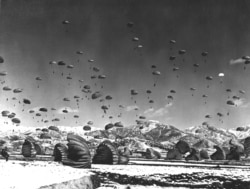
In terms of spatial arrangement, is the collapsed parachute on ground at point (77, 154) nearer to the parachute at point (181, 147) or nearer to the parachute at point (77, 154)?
the parachute at point (77, 154)

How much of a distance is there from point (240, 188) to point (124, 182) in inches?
446

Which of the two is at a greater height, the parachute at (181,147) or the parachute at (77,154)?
the parachute at (181,147)

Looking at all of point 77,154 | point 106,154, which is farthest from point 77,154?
point 106,154

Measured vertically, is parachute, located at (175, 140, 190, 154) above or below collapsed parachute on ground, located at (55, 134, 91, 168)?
above

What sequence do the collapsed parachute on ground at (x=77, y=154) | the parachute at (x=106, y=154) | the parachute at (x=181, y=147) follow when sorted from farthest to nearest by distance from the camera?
the parachute at (x=181, y=147) < the parachute at (x=106, y=154) < the collapsed parachute on ground at (x=77, y=154)

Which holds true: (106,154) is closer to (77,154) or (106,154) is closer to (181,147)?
(77,154)

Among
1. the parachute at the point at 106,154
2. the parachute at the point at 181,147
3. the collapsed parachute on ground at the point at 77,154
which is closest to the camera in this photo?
the collapsed parachute on ground at the point at 77,154

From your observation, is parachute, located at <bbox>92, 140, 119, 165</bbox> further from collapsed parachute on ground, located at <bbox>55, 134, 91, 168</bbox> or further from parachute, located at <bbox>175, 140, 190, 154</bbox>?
parachute, located at <bbox>175, 140, 190, 154</bbox>

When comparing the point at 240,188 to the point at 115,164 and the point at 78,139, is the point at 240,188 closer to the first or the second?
the point at 78,139

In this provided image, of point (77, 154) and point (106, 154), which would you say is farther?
point (106, 154)

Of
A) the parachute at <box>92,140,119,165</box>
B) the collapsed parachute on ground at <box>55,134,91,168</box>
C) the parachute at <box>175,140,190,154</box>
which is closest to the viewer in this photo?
the collapsed parachute on ground at <box>55,134,91,168</box>

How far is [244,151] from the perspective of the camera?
5285 inches

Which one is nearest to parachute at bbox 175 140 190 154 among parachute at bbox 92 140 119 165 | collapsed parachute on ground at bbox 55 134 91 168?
parachute at bbox 92 140 119 165

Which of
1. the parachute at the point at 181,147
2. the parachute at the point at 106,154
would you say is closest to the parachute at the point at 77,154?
the parachute at the point at 106,154
